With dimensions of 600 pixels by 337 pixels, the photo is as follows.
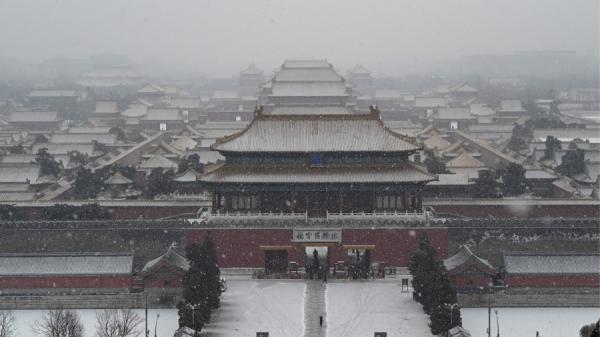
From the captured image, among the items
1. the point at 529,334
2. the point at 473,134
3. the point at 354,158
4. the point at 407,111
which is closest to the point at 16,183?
the point at 354,158

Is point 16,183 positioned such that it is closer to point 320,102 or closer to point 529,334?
→ point 320,102

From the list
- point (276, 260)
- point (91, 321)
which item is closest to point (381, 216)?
point (276, 260)

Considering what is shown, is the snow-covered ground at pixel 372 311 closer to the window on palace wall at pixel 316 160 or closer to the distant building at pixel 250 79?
the window on palace wall at pixel 316 160

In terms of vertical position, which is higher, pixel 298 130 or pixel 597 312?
pixel 298 130

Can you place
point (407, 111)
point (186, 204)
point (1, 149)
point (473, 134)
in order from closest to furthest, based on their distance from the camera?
point (186, 204) → point (1, 149) → point (473, 134) → point (407, 111)

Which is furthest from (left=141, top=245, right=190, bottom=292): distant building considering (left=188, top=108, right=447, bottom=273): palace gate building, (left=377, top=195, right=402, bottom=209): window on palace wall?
(left=377, top=195, right=402, bottom=209): window on palace wall

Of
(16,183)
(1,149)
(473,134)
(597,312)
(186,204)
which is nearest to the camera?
(597,312)
